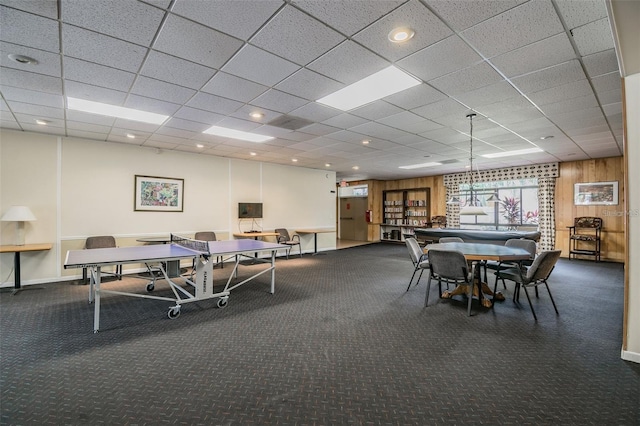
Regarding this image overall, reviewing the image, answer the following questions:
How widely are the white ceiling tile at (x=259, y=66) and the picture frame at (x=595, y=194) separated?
29.9 feet

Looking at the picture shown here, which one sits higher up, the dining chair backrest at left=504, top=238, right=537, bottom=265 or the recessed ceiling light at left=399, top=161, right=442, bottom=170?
the recessed ceiling light at left=399, top=161, right=442, bottom=170

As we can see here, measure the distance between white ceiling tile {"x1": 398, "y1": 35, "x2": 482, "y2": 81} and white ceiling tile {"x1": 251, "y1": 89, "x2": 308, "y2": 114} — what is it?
1.45 m

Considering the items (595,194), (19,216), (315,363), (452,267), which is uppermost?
(595,194)

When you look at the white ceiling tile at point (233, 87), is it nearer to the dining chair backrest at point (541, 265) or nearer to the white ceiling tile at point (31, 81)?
the white ceiling tile at point (31, 81)

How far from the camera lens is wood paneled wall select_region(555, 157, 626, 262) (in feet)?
24.3

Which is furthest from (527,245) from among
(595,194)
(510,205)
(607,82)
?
(510,205)

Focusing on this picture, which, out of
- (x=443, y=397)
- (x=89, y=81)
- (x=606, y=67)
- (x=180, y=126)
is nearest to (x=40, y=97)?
(x=89, y=81)

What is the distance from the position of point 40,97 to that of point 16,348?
9.83 feet

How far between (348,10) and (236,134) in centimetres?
381

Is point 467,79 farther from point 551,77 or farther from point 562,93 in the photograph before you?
point 562,93

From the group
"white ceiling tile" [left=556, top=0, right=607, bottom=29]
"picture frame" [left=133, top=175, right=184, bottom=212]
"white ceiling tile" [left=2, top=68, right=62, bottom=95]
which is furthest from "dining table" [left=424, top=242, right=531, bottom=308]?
"picture frame" [left=133, top=175, right=184, bottom=212]

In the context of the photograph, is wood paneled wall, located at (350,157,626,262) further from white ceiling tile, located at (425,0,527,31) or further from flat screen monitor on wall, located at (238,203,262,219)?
flat screen monitor on wall, located at (238,203,262,219)

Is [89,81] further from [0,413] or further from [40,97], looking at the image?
[0,413]

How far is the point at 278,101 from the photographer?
3.79m
